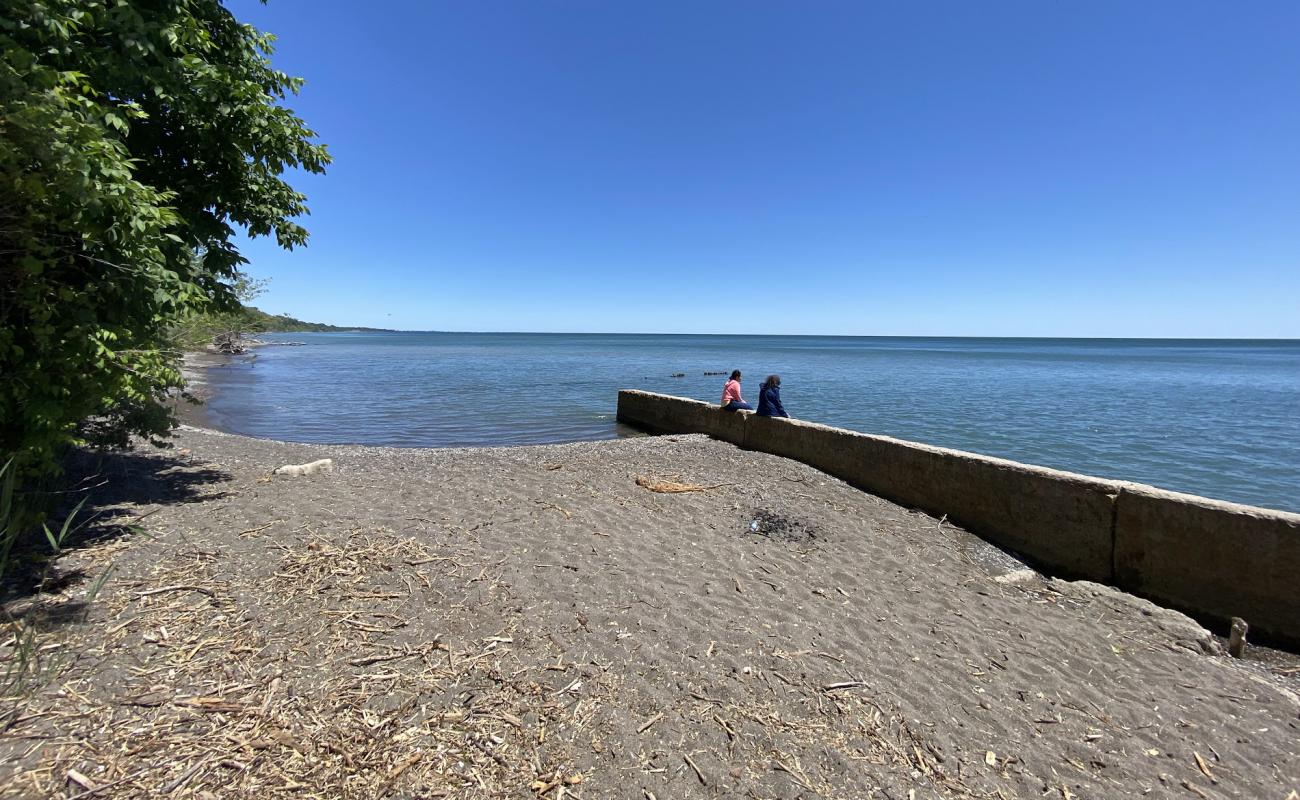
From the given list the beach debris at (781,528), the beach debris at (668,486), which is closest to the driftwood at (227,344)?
the beach debris at (668,486)

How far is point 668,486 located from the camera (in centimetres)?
813

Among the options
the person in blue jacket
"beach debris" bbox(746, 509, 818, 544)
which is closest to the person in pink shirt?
the person in blue jacket

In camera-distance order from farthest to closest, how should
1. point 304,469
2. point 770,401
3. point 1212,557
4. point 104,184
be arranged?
point 770,401 → point 304,469 → point 1212,557 → point 104,184

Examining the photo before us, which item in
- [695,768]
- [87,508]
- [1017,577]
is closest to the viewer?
[695,768]

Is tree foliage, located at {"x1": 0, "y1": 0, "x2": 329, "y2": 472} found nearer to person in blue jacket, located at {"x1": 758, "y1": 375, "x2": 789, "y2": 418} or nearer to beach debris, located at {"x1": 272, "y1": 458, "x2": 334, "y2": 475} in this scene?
beach debris, located at {"x1": 272, "y1": 458, "x2": 334, "y2": 475}

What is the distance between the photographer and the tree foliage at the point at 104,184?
3154mm

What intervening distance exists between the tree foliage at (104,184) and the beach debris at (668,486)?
17.7ft

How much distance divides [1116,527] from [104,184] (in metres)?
9.07

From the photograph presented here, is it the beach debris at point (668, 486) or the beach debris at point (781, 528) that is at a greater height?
the beach debris at point (668, 486)

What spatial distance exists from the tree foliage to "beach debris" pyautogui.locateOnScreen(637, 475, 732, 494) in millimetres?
5394

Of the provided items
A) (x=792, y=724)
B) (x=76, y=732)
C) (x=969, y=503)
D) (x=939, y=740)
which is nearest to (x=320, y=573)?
(x=76, y=732)

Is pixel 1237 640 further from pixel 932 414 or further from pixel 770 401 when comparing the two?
pixel 932 414

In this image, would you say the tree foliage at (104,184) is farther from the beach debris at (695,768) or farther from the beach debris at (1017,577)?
the beach debris at (1017,577)

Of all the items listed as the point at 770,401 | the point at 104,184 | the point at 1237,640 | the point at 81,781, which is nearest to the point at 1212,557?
the point at 1237,640
